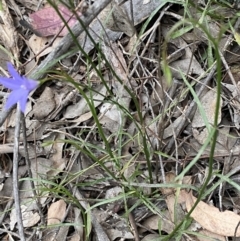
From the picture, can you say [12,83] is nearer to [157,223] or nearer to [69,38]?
[69,38]

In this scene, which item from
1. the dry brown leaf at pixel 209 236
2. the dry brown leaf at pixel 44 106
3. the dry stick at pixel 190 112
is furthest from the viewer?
the dry brown leaf at pixel 44 106

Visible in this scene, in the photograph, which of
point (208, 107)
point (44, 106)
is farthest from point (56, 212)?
point (208, 107)

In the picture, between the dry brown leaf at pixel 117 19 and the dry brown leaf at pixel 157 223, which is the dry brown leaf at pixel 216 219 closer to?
the dry brown leaf at pixel 157 223

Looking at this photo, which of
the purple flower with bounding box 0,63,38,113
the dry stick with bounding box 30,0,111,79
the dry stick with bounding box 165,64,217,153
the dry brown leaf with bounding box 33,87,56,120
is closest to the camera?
the purple flower with bounding box 0,63,38,113

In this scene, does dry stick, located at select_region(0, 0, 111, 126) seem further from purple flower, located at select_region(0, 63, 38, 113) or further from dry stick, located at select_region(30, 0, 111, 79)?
purple flower, located at select_region(0, 63, 38, 113)

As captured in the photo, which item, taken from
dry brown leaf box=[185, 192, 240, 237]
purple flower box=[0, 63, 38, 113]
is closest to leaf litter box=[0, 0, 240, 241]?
dry brown leaf box=[185, 192, 240, 237]

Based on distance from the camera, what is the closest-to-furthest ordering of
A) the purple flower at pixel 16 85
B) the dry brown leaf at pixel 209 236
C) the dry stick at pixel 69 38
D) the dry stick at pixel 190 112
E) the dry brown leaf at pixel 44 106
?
1. the purple flower at pixel 16 85
2. the dry stick at pixel 69 38
3. the dry brown leaf at pixel 209 236
4. the dry stick at pixel 190 112
5. the dry brown leaf at pixel 44 106

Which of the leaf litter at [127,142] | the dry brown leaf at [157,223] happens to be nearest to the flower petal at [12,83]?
the leaf litter at [127,142]
